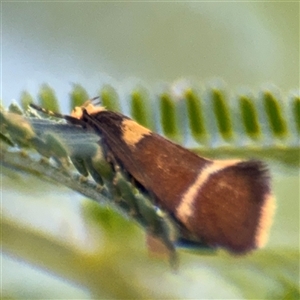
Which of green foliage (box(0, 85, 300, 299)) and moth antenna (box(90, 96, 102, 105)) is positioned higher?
moth antenna (box(90, 96, 102, 105))

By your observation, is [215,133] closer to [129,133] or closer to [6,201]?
[129,133]

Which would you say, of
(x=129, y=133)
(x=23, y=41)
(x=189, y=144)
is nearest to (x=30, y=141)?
(x=129, y=133)

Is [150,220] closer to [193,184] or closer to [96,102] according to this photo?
[193,184]

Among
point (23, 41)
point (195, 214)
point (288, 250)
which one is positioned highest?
point (23, 41)

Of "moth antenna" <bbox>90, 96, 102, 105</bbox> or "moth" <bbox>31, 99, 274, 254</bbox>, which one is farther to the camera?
"moth antenna" <bbox>90, 96, 102, 105</bbox>

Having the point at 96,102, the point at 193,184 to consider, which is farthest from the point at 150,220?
the point at 96,102
